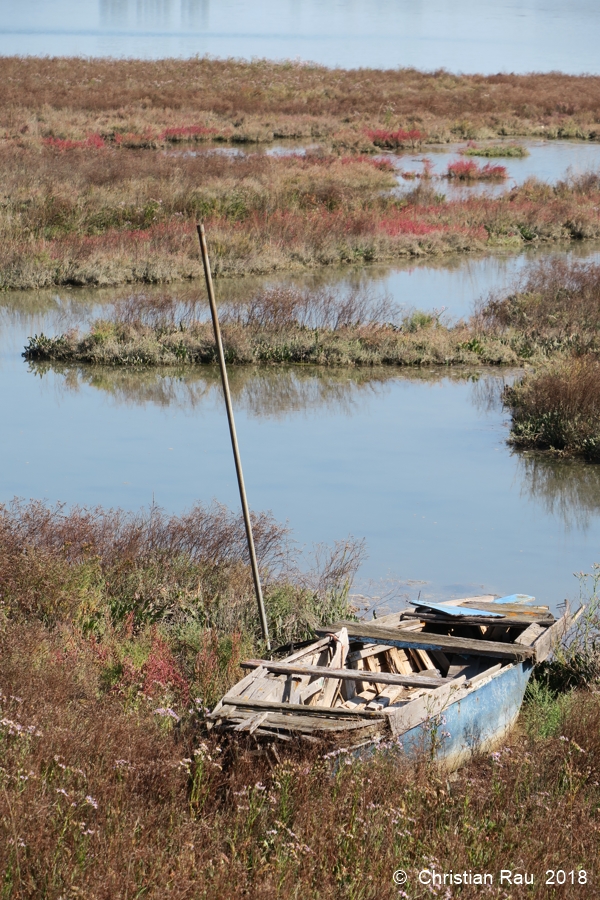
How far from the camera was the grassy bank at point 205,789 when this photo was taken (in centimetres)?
431

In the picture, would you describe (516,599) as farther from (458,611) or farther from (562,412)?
(562,412)

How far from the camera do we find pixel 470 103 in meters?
64.7

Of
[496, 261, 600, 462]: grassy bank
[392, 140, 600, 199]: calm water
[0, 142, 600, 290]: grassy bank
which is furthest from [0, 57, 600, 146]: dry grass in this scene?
[496, 261, 600, 462]: grassy bank

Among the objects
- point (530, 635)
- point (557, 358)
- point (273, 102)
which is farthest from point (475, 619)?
point (273, 102)

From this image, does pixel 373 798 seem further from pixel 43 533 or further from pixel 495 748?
pixel 43 533

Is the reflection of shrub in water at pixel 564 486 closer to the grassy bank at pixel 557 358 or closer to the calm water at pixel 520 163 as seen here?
the grassy bank at pixel 557 358

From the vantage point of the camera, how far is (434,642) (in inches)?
290

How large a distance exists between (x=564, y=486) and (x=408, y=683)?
7.20 m

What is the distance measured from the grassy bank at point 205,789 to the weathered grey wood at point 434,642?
42 cm

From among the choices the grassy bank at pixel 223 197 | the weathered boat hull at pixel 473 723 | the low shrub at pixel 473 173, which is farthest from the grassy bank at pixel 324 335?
the low shrub at pixel 473 173

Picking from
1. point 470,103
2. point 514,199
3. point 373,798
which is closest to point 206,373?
point 373,798

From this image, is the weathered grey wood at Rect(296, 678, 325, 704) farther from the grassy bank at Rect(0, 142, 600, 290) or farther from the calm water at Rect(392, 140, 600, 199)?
the calm water at Rect(392, 140, 600, 199)

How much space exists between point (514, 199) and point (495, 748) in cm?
2769

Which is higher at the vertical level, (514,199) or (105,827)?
(514,199)
